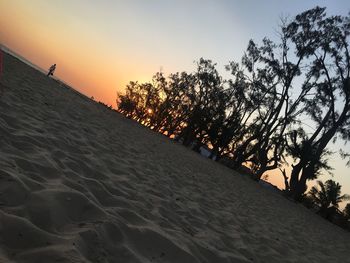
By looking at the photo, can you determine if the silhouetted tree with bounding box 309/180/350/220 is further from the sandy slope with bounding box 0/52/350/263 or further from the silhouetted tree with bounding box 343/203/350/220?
the sandy slope with bounding box 0/52/350/263

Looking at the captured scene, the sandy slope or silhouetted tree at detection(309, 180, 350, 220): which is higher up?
silhouetted tree at detection(309, 180, 350, 220)

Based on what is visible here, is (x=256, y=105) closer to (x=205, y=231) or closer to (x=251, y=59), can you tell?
(x=251, y=59)

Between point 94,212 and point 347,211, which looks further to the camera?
point 347,211

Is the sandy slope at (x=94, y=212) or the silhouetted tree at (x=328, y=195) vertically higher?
the silhouetted tree at (x=328, y=195)

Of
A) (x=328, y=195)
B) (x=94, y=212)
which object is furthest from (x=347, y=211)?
(x=94, y=212)

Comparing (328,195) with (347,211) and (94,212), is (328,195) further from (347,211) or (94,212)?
(94,212)

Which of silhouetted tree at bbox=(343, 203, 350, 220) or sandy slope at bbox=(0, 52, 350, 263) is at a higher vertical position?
silhouetted tree at bbox=(343, 203, 350, 220)

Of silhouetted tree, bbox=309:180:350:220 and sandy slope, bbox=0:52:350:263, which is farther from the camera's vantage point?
silhouetted tree, bbox=309:180:350:220

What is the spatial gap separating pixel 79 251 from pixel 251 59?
34616 millimetres

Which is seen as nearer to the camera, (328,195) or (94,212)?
(94,212)

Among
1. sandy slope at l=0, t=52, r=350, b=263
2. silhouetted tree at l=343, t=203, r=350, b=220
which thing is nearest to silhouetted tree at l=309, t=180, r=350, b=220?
silhouetted tree at l=343, t=203, r=350, b=220

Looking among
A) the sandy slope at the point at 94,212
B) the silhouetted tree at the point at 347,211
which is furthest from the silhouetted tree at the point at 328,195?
the sandy slope at the point at 94,212

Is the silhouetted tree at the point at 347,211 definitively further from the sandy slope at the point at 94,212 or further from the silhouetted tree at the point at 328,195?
the sandy slope at the point at 94,212

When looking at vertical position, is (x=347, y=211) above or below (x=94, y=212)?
above
